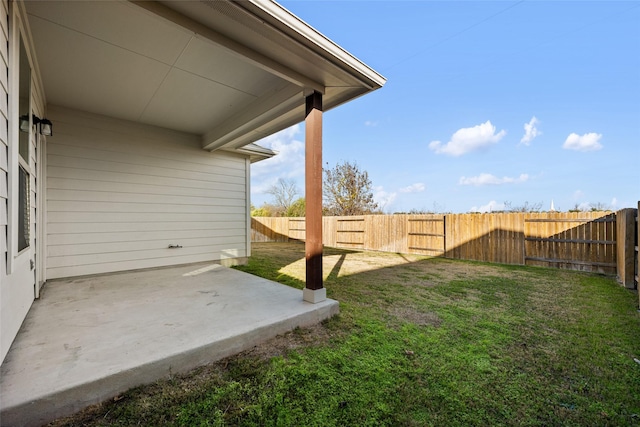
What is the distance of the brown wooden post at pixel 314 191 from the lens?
3.06 metres

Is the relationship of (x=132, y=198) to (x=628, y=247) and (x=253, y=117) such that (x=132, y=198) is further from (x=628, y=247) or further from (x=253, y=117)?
(x=628, y=247)

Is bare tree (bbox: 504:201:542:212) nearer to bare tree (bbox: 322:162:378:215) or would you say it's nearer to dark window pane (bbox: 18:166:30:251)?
bare tree (bbox: 322:162:378:215)

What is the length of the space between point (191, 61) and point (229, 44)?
0.90 metres

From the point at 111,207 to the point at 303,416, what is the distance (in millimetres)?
4868

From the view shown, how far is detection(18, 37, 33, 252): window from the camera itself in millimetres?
2330

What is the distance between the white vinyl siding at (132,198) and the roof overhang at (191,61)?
0.57 meters

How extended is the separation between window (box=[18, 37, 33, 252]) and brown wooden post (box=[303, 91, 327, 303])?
104 inches

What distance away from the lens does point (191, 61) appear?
2971mm

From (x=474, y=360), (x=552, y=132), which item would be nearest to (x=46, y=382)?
(x=474, y=360)

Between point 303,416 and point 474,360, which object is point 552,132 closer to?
point 474,360

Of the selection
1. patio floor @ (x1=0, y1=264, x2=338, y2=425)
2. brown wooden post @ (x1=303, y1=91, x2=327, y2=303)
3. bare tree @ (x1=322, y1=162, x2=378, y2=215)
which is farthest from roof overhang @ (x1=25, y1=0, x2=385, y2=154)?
bare tree @ (x1=322, y1=162, x2=378, y2=215)

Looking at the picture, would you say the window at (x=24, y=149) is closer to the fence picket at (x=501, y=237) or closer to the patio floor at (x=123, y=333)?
the patio floor at (x=123, y=333)

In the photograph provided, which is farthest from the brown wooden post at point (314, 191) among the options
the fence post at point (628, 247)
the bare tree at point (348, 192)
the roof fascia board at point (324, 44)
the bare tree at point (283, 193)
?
the bare tree at point (283, 193)

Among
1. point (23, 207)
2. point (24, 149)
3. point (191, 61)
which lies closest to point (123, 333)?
point (23, 207)
